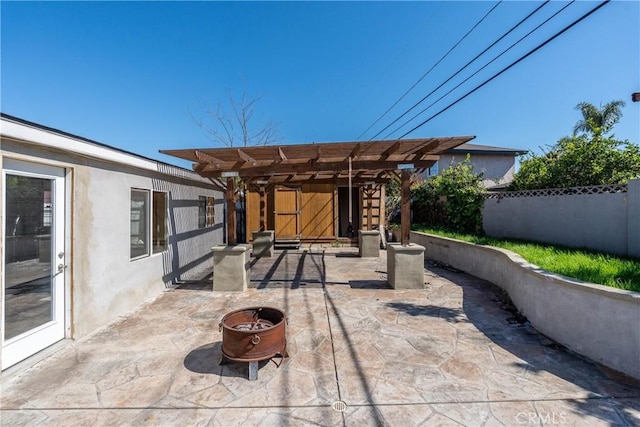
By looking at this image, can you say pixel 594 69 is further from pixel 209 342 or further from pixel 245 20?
pixel 245 20

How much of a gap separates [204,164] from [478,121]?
835 centimetres

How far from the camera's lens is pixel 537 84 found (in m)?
5.75

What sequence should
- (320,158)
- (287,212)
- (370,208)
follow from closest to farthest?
(320,158) → (287,212) → (370,208)

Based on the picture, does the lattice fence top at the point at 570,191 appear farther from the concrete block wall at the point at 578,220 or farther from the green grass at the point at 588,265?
the green grass at the point at 588,265

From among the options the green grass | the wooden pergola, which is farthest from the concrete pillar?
the wooden pergola

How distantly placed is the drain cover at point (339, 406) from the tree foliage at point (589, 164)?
624cm

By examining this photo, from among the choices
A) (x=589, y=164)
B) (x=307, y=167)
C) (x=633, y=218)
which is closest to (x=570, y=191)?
(x=589, y=164)

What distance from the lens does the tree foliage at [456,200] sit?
28.0 ft

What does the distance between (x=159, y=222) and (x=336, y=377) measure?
4.55 metres

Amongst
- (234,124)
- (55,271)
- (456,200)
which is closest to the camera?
(55,271)

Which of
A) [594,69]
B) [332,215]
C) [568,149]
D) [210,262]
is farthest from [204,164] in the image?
[568,149]

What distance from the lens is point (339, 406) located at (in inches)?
91.0

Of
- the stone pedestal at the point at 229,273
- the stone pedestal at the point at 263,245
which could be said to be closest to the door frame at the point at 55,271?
the stone pedestal at the point at 229,273

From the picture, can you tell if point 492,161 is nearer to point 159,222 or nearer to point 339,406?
point 159,222
